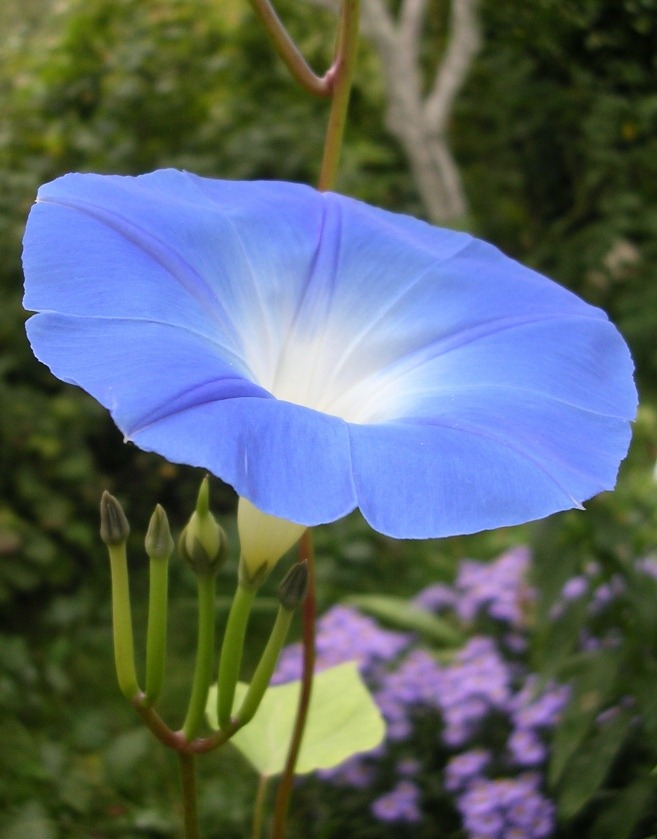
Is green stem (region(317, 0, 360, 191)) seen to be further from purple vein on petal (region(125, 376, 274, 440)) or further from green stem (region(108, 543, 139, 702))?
green stem (region(108, 543, 139, 702))

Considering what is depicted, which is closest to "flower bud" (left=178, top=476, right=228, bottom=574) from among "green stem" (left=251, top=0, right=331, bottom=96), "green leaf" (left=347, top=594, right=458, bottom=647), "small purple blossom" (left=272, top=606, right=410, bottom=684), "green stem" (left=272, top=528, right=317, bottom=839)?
"green stem" (left=272, top=528, right=317, bottom=839)

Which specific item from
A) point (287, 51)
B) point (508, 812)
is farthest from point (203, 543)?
point (508, 812)

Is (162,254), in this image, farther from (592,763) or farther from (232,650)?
(592,763)

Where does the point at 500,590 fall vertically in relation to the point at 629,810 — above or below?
below

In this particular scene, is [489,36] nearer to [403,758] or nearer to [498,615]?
[498,615]

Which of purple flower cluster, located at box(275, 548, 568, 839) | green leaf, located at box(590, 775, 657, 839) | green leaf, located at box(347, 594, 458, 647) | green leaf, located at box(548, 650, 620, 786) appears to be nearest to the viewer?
green leaf, located at box(590, 775, 657, 839)

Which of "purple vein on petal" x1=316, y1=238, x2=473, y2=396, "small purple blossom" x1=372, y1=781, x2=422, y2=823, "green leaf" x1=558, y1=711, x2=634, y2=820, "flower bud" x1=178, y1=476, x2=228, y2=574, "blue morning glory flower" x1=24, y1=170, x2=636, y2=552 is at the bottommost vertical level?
"small purple blossom" x1=372, y1=781, x2=422, y2=823

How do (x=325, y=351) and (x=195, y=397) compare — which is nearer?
(x=195, y=397)
